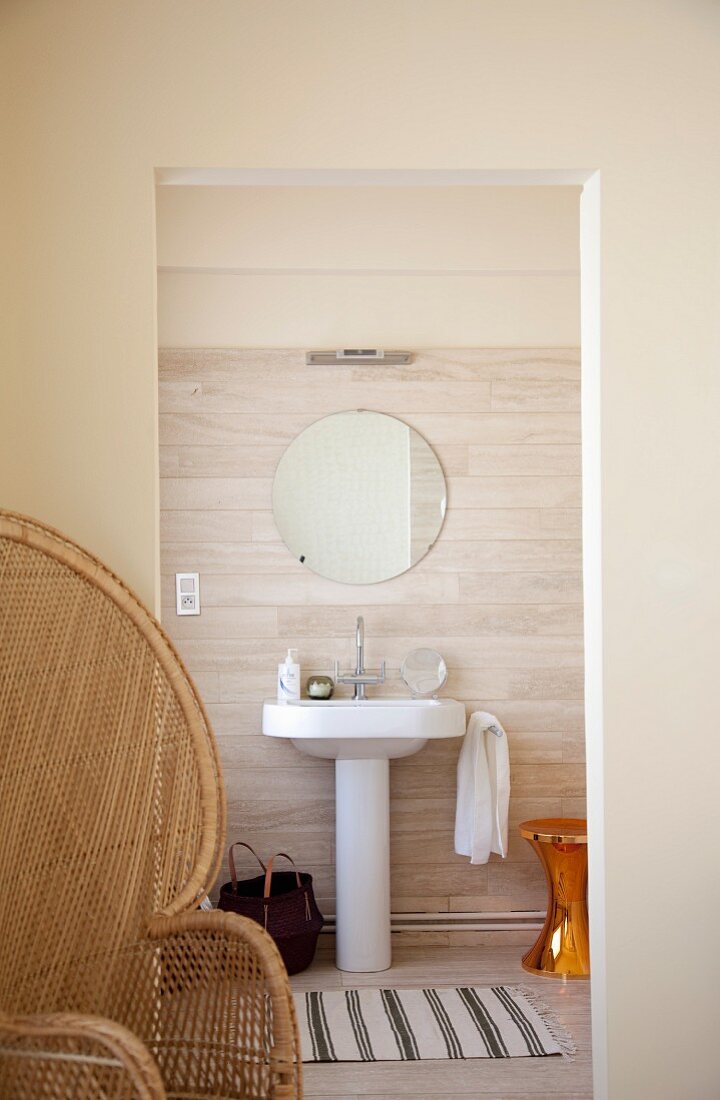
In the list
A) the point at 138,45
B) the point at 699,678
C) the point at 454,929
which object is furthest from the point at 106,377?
the point at 454,929

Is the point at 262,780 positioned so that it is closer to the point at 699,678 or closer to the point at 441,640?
the point at 441,640

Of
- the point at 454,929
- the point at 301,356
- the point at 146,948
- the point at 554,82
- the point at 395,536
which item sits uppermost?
the point at 554,82

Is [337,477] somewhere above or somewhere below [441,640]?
above

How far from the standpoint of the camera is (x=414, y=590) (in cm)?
389

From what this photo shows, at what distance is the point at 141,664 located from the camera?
205 cm

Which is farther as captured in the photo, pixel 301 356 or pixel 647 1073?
pixel 301 356

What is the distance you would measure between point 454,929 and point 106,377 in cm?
248

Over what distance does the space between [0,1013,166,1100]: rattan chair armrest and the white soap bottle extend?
2226 mm

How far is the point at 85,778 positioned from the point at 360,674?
74.9 inches

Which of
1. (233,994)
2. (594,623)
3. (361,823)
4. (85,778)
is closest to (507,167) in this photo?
(594,623)

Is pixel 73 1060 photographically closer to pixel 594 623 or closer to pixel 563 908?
pixel 594 623

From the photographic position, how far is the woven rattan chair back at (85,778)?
183 cm

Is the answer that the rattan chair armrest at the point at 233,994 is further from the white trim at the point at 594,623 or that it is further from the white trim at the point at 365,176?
the white trim at the point at 365,176

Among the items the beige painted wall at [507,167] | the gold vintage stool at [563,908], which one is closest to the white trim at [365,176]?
the beige painted wall at [507,167]
